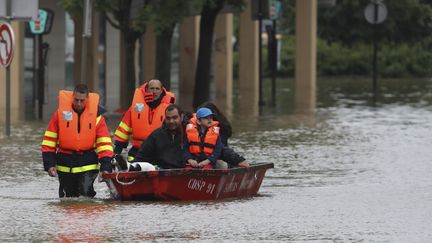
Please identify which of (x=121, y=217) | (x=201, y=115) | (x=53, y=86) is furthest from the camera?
(x=53, y=86)

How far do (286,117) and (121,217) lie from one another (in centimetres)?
2058

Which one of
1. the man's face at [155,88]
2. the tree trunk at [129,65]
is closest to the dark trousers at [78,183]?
the man's face at [155,88]

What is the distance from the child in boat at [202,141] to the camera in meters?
16.9

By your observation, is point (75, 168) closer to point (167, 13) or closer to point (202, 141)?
point (202, 141)

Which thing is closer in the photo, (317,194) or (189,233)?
(189,233)

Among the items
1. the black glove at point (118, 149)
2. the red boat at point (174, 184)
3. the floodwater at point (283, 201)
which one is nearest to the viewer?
the floodwater at point (283, 201)

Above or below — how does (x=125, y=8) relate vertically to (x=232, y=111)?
above

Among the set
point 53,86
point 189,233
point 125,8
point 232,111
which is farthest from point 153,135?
point 53,86

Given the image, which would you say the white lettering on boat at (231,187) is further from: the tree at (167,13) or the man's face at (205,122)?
the tree at (167,13)

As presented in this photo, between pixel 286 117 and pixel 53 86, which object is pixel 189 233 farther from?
pixel 53 86

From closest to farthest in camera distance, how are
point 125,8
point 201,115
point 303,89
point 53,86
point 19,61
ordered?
point 201,115
point 125,8
point 19,61
point 53,86
point 303,89

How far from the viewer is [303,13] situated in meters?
54.9

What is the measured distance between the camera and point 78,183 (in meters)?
16.6

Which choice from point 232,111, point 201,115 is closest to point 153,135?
point 201,115
